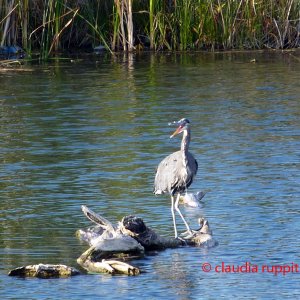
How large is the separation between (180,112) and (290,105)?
63.4 inches

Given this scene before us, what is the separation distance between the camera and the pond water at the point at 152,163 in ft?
25.1

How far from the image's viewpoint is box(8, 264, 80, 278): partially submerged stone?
24.9 ft

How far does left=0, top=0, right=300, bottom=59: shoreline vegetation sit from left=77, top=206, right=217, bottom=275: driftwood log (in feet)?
36.9

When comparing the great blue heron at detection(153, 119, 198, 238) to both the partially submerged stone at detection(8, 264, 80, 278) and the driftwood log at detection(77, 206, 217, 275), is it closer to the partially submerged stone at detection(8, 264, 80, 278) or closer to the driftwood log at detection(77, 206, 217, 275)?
the driftwood log at detection(77, 206, 217, 275)

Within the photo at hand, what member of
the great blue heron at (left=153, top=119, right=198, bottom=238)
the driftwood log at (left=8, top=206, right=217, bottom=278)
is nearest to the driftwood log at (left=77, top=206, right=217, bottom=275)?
the driftwood log at (left=8, top=206, right=217, bottom=278)

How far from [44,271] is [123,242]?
0.70 m

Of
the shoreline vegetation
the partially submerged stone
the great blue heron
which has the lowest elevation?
the partially submerged stone

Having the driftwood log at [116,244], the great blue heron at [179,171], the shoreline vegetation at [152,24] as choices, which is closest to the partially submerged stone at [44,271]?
the driftwood log at [116,244]

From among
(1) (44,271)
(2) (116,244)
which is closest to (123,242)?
(2) (116,244)

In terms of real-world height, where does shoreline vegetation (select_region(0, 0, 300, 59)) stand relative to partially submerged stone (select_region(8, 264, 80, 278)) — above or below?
above

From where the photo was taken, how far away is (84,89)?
17141 millimetres

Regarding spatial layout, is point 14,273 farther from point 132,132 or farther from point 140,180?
point 132,132

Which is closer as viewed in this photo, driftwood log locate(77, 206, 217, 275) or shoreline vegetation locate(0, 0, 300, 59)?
driftwood log locate(77, 206, 217, 275)

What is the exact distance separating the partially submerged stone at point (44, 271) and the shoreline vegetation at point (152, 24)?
1189 centimetres
